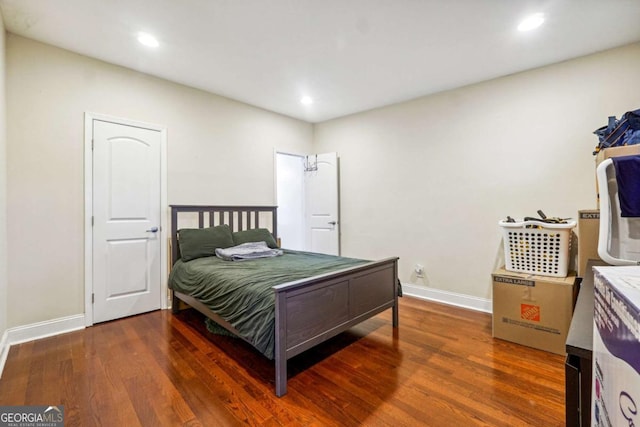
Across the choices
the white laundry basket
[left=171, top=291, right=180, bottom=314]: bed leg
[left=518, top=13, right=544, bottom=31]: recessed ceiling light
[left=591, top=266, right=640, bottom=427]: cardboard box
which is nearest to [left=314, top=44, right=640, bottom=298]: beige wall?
the white laundry basket

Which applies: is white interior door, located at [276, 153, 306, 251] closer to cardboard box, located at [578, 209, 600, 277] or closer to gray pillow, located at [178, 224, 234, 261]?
gray pillow, located at [178, 224, 234, 261]

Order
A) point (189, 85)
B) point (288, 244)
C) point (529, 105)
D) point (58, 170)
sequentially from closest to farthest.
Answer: point (58, 170) → point (529, 105) → point (189, 85) → point (288, 244)

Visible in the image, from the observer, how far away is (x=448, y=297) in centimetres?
370

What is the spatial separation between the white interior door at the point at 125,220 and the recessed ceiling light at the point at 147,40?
92cm

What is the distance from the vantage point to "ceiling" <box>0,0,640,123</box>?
2.21m

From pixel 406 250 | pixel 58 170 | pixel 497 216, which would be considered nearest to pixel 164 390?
pixel 58 170

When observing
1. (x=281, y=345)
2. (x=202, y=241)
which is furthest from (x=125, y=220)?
(x=281, y=345)

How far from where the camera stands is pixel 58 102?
9.12ft

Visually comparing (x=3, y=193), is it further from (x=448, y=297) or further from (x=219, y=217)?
(x=448, y=297)

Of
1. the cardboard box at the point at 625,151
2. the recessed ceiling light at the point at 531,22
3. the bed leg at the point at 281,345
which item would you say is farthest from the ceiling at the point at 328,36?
the bed leg at the point at 281,345

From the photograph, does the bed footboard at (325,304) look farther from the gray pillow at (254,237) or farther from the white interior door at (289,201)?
the white interior door at (289,201)

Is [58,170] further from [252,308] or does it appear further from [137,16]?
[252,308]

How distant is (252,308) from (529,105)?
3.41 meters

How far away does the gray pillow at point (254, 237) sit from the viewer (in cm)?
381
